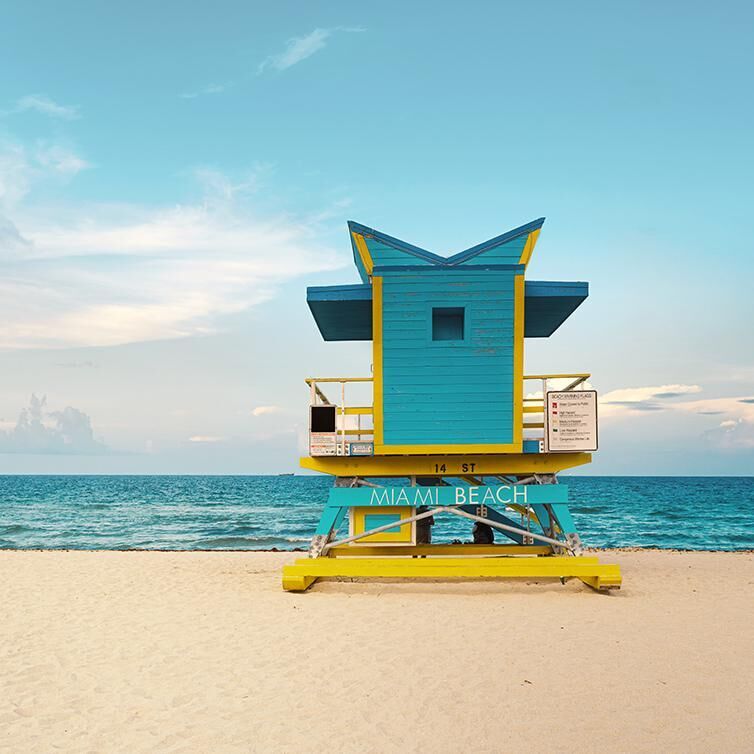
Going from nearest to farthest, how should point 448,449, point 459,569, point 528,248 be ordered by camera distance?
point 459,569 < point 448,449 < point 528,248

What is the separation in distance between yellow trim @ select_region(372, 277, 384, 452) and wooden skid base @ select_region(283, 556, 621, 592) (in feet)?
7.18

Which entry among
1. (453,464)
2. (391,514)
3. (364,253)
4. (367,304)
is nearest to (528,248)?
(364,253)

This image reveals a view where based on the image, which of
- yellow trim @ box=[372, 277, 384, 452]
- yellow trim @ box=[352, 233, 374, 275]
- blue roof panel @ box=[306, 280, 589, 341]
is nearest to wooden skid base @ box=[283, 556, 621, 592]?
yellow trim @ box=[372, 277, 384, 452]

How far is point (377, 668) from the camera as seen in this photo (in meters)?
8.76

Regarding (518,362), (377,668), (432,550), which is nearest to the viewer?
(377,668)

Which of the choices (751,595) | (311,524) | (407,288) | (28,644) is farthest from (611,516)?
(28,644)

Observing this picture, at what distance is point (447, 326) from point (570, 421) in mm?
2835

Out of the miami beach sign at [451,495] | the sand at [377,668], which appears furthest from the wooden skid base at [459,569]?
the miami beach sign at [451,495]

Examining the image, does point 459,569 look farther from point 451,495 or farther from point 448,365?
point 448,365

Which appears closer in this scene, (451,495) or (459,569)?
(459,569)

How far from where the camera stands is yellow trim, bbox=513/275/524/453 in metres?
13.5

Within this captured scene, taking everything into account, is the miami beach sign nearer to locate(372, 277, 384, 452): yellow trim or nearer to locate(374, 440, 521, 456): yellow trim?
locate(374, 440, 521, 456): yellow trim

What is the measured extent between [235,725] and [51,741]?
5.26ft

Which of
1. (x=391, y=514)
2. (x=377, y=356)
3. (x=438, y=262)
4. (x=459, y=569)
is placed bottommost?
(x=459, y=569)
